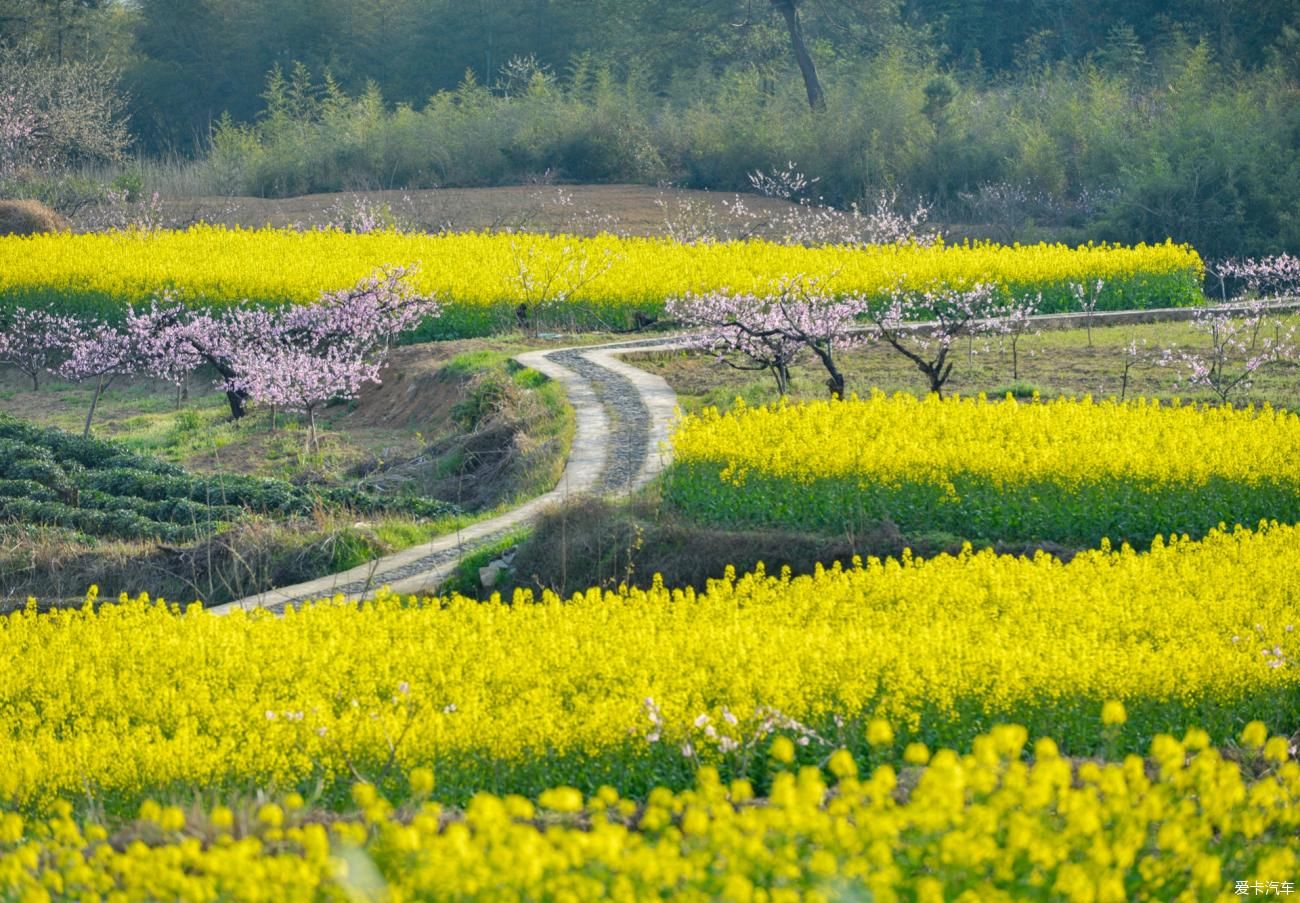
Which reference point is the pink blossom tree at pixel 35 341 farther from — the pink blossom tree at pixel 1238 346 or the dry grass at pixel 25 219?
the pink blossom tree at pixel 1238 346

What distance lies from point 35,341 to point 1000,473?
15.0 metres

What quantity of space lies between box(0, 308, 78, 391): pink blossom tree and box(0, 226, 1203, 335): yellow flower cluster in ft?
1.78

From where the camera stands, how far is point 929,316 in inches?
863

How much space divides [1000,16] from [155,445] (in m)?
39.3

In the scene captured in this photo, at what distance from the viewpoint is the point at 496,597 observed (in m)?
10.2

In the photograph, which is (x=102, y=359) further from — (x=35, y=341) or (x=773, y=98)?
(x=773, y=98)

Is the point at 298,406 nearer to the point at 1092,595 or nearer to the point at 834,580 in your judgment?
the point at 834,580

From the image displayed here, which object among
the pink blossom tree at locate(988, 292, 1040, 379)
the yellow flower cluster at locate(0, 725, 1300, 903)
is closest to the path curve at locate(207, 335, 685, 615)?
the pink blossom tree at locate(988, 292, 1040, 379)

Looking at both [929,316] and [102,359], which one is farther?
[929,316]

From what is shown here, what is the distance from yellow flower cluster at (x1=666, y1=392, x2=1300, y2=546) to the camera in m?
12.2

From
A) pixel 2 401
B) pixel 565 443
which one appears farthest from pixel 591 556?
pixel 2 401

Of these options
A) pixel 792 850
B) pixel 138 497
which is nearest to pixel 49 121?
pixel 138 497

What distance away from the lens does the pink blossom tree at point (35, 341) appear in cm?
2255

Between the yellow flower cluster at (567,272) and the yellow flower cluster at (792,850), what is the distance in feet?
53.7
